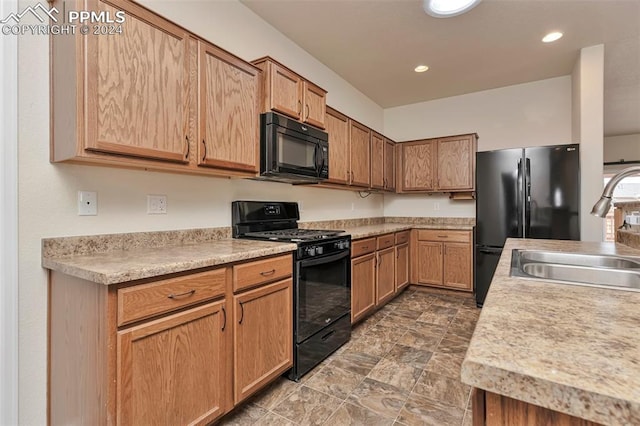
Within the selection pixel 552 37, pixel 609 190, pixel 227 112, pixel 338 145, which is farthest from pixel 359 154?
pixel 609 190

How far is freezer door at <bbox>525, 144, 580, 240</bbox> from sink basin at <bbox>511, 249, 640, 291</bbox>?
1.90 m

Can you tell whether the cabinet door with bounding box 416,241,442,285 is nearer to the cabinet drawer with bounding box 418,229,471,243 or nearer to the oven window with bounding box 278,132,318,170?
the cabinet drawer with bounding box 418,229,471,243

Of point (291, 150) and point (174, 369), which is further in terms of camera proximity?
point (291, 150)

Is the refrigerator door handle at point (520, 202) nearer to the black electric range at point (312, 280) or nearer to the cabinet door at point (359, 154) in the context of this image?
the cabinet door at point (359, 154)

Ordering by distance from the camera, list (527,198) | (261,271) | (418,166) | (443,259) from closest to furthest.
A: (261,271), (527,198), (443,259), (418,166)

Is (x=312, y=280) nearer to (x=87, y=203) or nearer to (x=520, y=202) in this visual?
(x=87, y=203)

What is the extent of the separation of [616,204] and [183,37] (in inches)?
123

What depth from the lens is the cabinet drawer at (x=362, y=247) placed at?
9.33ft

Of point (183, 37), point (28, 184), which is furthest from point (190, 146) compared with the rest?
point (28, 184)

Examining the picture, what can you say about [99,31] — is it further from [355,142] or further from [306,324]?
[355,142]

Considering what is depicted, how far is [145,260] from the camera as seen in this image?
4.61 ft

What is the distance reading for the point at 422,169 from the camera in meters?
4.38

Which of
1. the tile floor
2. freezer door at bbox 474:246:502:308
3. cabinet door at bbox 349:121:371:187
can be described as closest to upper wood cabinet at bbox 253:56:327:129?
cabinet door at bbox 349:121:371:187

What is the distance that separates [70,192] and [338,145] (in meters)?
2.24
